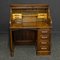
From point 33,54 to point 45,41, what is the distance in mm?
416

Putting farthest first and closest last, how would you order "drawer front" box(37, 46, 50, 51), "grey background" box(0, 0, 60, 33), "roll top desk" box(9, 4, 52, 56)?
"grey background" box(0, 0, 60, 33)
"drawer front" box(37, 46, 50, 51)
"roll top desk" box(9, 4, 52, 56)

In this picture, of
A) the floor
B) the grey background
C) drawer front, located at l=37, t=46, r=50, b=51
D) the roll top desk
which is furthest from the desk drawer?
the grey background

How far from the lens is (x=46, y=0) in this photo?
508 cm

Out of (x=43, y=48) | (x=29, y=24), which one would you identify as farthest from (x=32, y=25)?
(x=43, y=48)

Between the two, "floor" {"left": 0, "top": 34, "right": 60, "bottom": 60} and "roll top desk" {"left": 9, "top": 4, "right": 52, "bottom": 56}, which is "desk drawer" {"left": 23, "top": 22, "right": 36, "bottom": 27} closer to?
"roll top desk" {"left": 9, "top": 4, "right": 52, "bottom": 56}

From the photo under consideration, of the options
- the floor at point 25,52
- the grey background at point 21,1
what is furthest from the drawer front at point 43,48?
the grey background at point 21,1

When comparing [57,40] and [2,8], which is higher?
[2,8]

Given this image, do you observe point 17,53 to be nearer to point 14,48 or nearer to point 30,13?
point 14,48

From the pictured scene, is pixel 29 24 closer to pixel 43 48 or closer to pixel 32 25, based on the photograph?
pixel 32 25

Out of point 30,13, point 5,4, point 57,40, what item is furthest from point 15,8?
point 57,40

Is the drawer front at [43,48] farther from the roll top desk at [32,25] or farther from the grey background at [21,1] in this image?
the grey background at [21,1]

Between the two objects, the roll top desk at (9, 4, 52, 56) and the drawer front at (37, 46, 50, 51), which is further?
the drawer front at (37, 46, 50, 51)

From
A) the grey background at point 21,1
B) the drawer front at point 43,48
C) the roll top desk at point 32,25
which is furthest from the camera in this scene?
the grey background at point 21,1

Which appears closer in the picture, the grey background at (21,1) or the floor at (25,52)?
the floor at (25,52)
